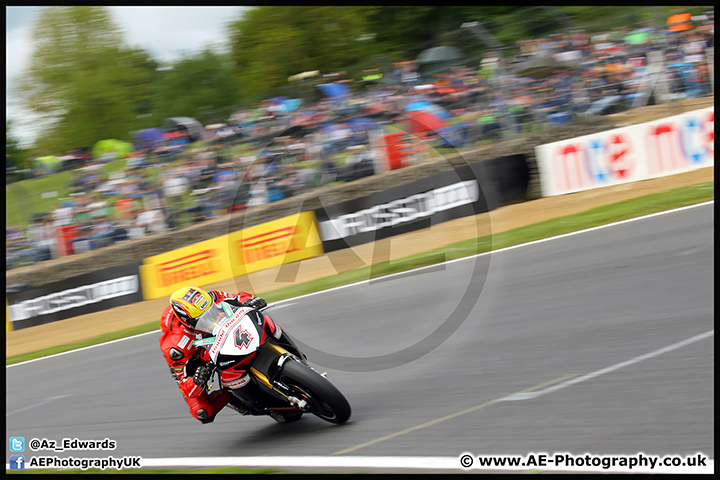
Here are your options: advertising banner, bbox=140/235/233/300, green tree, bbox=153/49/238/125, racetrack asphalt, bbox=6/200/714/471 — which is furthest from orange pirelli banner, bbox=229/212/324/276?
green tree, bbox=153/49/238/125

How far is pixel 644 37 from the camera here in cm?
1475

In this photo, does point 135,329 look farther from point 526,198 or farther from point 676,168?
point 676,168

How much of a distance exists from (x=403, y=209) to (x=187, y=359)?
30.1 ft

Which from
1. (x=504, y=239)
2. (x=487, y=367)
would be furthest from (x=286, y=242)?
(x=487, y=367)

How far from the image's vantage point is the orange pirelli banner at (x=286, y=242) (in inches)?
584

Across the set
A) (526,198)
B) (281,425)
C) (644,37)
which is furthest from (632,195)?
(281,425)

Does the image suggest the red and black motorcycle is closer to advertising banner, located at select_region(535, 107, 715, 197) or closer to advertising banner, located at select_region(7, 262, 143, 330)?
advertising banner, located at select_region(535, 107, 715, 197)

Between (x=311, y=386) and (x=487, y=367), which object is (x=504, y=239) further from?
(x=311, y=386)

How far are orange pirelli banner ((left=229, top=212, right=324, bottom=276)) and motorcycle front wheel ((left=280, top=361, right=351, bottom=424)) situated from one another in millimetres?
9240

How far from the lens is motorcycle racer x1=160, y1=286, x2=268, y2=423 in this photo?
18.9ft

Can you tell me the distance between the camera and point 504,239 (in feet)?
40.8

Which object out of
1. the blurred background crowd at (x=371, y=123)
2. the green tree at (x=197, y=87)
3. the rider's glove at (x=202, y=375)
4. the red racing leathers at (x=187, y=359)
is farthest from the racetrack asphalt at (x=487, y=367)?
the green tree at (x=197, y=87)

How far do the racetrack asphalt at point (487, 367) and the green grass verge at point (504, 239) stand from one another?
0.62 meters

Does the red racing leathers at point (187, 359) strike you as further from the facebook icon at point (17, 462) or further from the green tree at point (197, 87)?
the green tree at point (197, 87)
